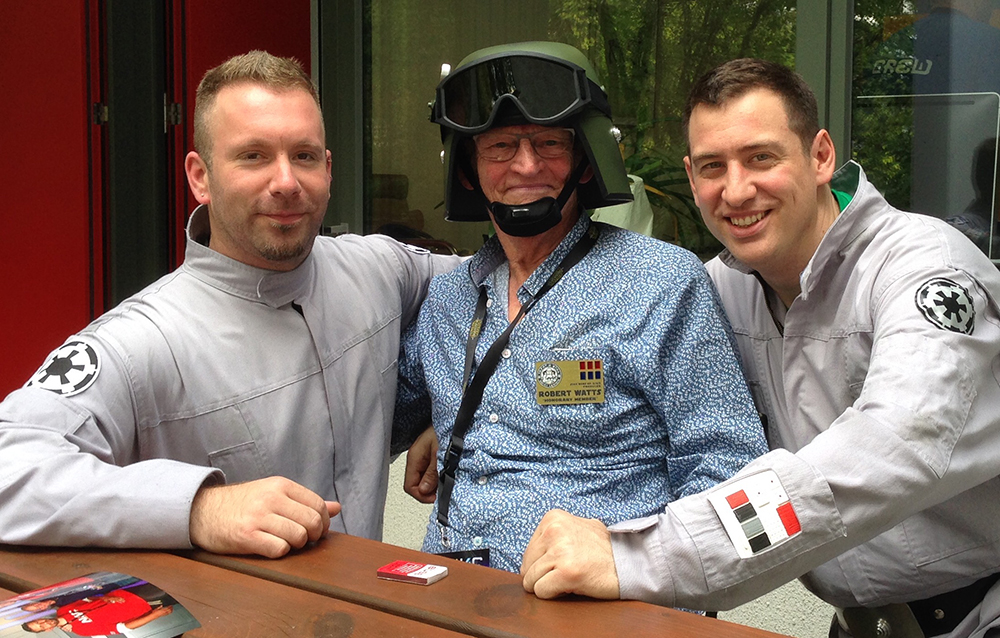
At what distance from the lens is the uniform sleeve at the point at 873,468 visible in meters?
1.39

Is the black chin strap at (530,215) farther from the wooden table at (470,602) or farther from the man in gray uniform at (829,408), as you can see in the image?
the wooden table at (470,602)

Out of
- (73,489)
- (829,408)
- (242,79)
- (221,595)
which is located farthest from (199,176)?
(829,408)

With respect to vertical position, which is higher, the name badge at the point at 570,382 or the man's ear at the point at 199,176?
the man's ear at the point at 199,176

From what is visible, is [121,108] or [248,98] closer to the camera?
[248,98]

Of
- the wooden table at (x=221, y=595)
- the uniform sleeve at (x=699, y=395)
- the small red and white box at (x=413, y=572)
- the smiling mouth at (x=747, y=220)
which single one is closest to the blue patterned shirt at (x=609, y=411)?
the uniform sleeve at (x=699, y=395)

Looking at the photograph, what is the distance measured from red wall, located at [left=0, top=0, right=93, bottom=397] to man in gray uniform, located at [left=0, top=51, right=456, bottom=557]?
2665mm

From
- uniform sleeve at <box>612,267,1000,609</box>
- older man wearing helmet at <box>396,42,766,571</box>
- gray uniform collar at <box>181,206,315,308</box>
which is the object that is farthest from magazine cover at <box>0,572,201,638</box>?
gray uniform collar at <box>181,206,315,308</box>

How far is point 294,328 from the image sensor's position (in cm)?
212

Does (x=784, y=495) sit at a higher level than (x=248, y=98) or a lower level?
lower

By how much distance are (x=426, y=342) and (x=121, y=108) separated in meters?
3.06

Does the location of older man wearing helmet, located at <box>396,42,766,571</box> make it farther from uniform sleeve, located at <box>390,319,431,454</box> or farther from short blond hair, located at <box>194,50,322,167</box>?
short blond hair, located at <box>194,50,322,167</box>

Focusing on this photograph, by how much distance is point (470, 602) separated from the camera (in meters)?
1.35

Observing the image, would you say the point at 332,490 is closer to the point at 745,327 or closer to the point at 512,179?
the point at 512,179

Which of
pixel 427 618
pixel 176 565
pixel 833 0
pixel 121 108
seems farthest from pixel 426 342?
pixel 121 108
